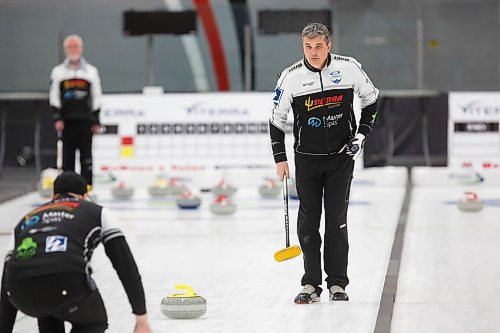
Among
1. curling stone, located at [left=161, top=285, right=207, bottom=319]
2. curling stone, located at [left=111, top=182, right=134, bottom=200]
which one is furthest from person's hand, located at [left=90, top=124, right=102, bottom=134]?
curling stone, located at [left=161, top=285, right=207, bottom=319]

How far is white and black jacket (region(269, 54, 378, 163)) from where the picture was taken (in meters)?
7.35

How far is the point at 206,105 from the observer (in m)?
16.2

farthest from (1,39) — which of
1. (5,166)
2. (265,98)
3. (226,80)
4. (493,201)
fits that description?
(493,201)

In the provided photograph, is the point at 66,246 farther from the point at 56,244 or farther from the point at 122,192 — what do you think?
the point at 122,192

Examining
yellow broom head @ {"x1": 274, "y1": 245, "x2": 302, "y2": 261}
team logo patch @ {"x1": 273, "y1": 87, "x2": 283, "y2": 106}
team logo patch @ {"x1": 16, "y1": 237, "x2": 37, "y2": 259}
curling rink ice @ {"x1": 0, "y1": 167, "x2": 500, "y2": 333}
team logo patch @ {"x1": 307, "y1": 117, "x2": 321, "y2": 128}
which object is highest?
team logo patch @ {"x1": 273, "y1": 87, "x2": 283, "y2": 106}

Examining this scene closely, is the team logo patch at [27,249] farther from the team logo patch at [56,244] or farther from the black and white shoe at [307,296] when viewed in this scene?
the black and white shoe at [307,296]

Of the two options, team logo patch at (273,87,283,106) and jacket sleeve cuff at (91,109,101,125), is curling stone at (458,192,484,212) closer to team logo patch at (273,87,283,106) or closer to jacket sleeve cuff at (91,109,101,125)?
jacket sleeve cuff at (91,109,101,125)

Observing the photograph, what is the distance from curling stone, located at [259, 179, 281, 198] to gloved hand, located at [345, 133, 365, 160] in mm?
7051

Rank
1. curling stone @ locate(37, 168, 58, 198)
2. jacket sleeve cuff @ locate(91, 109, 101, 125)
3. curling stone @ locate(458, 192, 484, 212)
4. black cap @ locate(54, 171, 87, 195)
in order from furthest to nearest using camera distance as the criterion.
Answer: curling stone @ locate(37, 168, 58, 198) < jacket sleeve cuff @ locate(91, 109, 101, 125) < curling stone @ locate(458, 192, 484, 212) < black cap @ locate(54, 171, 87, 195)

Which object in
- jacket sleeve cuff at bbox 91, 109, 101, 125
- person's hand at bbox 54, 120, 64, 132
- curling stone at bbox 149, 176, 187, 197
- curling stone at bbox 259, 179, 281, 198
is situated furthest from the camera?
curling stone at bbox 149, 176, 187, 197

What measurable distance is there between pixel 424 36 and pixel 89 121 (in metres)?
7.07

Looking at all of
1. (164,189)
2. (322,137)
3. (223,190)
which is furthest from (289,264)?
(164,189)

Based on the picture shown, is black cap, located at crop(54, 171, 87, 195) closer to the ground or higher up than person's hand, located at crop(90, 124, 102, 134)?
higher up

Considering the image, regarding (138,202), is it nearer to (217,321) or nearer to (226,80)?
(226,80)
